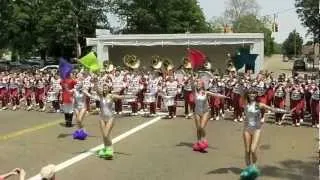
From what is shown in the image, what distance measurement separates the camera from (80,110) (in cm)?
1870

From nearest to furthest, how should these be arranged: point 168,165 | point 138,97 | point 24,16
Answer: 1. point 168,165
2. point 138,97
3. point 24,16

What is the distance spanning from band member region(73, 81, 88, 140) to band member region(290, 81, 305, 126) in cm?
753

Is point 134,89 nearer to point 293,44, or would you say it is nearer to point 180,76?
point 180,76

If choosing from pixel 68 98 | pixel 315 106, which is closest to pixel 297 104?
pixel 315 106

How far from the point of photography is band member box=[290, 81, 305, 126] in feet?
74.0

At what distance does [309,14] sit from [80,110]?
67.1 meters

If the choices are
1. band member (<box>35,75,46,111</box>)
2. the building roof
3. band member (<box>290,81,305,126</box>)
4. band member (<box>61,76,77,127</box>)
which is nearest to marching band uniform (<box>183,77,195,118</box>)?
band member (<box>290,81,305,126</box>)

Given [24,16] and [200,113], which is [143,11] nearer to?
[24,16]

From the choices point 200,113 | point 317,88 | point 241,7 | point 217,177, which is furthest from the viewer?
point 241,7

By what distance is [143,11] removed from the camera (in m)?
79.1

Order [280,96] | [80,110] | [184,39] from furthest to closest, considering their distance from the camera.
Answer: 1. [184,39]
2. [280,96]
3. [80,110]

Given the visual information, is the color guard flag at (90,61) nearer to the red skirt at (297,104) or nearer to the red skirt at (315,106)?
the red skirt at (297,104)

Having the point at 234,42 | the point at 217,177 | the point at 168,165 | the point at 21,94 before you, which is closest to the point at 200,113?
the point at 168,165

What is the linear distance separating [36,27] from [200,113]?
194 ft
